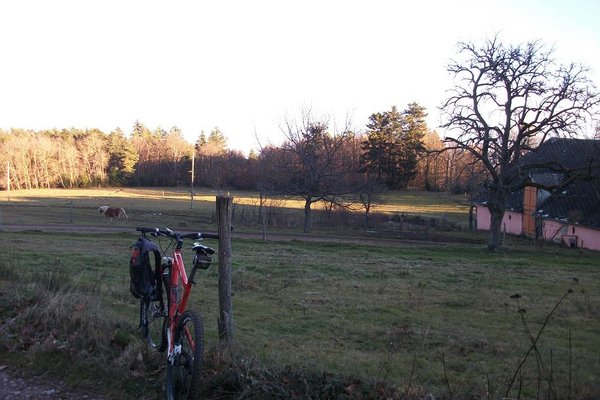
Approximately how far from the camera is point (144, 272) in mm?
5379

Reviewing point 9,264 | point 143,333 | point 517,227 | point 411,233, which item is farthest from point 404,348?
point 517,227

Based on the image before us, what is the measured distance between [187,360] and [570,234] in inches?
1500

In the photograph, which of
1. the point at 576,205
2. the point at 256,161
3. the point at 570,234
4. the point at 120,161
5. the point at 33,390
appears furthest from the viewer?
the point at 120,161

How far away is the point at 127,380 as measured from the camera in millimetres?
4629

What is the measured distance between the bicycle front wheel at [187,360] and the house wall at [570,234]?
35.6m

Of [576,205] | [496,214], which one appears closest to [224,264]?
[496,214]

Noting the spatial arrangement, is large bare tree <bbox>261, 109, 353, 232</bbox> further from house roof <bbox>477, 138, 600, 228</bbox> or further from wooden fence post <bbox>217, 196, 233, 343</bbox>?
wooden fence post <bbox>217, 196, 233, 343</bbox>

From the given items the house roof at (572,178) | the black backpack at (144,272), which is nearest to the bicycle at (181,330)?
the black backpack at (144,272)

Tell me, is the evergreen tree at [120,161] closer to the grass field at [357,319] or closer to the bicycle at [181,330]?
the grass field at [357,319]

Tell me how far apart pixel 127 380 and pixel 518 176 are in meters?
30.4

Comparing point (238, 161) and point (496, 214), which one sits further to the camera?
point (238, 161)

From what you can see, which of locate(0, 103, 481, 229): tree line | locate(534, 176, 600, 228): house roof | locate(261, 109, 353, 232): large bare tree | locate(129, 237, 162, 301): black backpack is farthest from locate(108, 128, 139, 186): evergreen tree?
locate(129, 237, 162, 301): black backpack

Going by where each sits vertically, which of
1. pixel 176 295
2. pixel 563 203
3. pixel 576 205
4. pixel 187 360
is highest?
pixel 563 203

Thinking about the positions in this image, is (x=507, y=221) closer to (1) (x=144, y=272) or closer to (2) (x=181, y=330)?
(1) (x=144, y=272)
